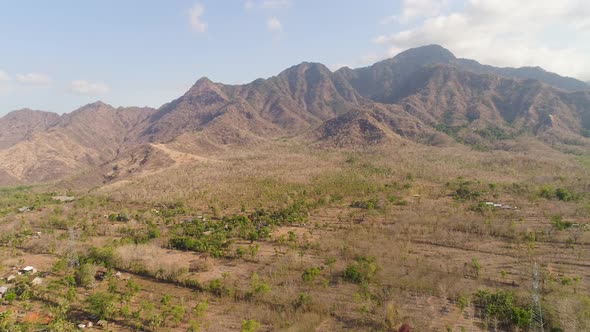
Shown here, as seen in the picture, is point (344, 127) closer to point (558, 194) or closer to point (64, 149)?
point (558, 194)

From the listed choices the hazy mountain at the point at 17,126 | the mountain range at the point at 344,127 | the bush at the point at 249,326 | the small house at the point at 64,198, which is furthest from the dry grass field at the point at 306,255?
the hazy mountain at the point at 17,126

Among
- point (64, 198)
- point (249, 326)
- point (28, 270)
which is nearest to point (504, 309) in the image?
point (249, 326)

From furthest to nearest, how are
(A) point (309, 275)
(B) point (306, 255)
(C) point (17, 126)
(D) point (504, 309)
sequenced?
(C) point (17, 126)
(B) point (306, 255)
(A) point (309, 275)
(D) point (504, 309)

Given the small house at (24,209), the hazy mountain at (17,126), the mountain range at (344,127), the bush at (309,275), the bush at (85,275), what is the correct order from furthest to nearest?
the hazy mountain at (17,126), the mountain range at (344,127), the small house at (24,209), the bush at (85,275), the bush at (309,275)

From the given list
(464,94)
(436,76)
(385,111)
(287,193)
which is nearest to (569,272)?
(287,193)

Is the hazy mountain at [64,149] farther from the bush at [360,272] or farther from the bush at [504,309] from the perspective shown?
the bush at [504,309]

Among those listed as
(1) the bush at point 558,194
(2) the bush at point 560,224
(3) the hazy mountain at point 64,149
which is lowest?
(2) the bush at point 560,224

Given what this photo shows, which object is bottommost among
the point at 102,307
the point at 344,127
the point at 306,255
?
the point at 306,255

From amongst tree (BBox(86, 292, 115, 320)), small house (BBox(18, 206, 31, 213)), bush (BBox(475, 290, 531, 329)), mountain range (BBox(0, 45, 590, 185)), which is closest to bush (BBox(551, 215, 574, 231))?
bush (BBox(475, 290, 531, 329))

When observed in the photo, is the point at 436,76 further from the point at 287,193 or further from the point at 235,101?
the point at 287,193
